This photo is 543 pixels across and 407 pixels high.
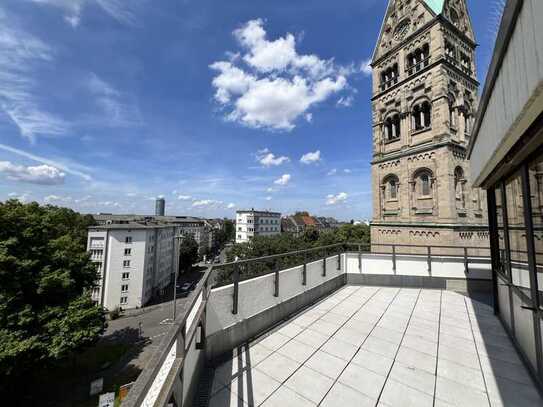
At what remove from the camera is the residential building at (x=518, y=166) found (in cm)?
155

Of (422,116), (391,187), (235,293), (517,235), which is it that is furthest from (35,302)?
(422,116)

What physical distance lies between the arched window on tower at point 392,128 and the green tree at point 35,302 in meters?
21.7

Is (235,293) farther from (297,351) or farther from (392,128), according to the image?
(392,128)

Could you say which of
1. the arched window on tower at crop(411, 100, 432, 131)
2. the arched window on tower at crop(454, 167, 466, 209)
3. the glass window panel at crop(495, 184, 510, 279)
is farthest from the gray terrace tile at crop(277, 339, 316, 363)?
the arched window on tower at crop(411, 100, 432, 131)

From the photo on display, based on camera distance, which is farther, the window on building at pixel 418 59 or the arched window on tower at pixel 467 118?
the window on building at pixel 418 59

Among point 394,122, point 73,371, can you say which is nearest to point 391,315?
point 394,122

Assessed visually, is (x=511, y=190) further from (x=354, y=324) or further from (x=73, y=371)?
(x=73, y=371)

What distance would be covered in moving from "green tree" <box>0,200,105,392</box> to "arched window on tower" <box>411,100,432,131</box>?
882 inches

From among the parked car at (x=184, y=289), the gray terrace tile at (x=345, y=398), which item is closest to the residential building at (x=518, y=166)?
the gray terrace tile at (x=345, y=398)

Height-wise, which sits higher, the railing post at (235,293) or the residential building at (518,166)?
the residential building at (518,166)

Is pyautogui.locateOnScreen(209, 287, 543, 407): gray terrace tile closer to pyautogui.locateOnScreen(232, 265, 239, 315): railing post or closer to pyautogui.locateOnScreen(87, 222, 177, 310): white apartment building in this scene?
pyautogui.locateOnScreen(232, 265, 239, 315): railing post

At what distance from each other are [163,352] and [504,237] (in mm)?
5585

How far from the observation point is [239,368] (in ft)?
9.91

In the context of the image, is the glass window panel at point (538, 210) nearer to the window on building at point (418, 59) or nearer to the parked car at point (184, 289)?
the window on building at point (418, 59)
